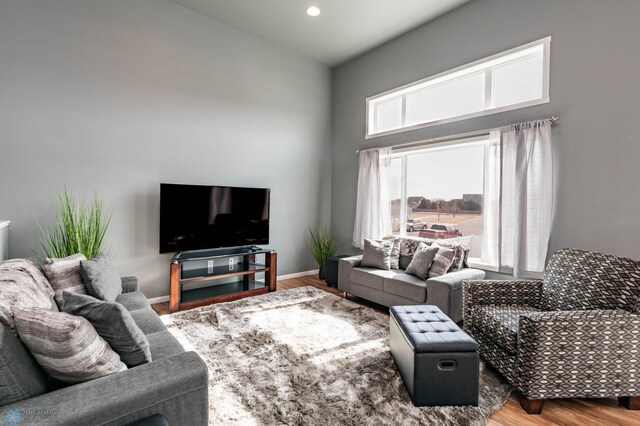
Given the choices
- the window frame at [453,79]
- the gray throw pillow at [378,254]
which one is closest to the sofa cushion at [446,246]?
the gray throw pillow at [378,254]

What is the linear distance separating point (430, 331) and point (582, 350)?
0.89 m

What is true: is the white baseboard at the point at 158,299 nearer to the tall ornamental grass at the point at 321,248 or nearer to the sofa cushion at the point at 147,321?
the sofa cushion at the point at 147,321

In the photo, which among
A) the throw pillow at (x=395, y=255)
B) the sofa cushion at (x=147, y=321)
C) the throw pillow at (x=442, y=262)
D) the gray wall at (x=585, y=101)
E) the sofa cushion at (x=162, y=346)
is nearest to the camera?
the sofa cushion at (x=162, y=346)

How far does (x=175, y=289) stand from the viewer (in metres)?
3.65

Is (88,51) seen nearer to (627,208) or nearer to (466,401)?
(466,401)

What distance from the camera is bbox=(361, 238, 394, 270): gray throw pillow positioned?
4.11m

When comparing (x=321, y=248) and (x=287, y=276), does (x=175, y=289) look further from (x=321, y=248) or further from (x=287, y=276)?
(x=321, y=248)

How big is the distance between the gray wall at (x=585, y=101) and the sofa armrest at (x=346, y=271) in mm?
2161

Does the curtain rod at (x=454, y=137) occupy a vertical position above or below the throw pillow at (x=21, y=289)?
above

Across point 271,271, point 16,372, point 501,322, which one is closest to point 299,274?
point 271,271

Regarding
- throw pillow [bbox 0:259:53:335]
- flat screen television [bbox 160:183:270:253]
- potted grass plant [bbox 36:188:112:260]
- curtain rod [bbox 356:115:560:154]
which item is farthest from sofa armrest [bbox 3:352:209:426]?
curtain rod [bbox 356:115:560:154]

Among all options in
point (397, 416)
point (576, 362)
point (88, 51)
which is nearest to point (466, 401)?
point (397, 416)

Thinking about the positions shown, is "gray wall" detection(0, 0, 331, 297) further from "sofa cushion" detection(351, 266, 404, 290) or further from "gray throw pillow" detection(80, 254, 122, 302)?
"sofa cushion" detection(351, 266, 404, 290)

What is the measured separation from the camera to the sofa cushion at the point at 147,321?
2.15m
